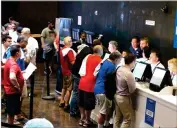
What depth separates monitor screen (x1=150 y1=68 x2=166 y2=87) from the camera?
4.91m

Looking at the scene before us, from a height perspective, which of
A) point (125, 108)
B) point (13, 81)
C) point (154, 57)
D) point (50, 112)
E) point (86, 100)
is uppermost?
point (154, 57)

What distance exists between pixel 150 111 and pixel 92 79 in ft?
5.21

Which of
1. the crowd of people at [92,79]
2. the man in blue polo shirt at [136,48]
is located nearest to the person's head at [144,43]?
the crowd of people at [92,79]

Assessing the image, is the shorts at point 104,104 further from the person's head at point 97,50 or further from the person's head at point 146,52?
the person's head at point 146,52

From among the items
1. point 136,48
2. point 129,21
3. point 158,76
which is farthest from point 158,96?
point 129,21

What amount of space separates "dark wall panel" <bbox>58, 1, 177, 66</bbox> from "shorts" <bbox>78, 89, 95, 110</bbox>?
1.70 meters

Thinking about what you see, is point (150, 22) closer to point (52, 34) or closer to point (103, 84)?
point (103, 84)

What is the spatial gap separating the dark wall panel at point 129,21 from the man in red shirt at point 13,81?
2.79 meters

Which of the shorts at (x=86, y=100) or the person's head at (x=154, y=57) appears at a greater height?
the person's head at (x=154, y=57)

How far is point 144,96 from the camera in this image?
505 cm

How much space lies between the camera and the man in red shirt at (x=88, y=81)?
6258 mm

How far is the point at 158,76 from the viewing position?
4.98 meters

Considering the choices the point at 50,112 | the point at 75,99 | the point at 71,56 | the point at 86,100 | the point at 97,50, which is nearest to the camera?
the point at 97,50

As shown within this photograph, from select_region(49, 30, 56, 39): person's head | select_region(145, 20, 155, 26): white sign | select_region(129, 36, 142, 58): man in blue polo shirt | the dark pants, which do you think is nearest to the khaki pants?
the dark pants
